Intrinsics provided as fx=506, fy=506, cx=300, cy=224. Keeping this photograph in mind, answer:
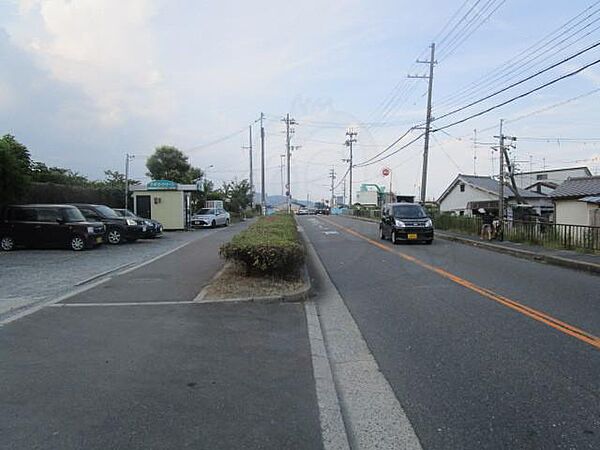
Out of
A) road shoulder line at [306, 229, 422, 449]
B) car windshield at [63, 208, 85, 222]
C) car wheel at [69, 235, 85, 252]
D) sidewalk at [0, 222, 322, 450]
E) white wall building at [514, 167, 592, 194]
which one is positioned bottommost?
road shoulder line at [306, 229, 422, 449]

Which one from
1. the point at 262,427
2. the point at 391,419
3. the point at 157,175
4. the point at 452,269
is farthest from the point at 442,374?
the point at 157,175

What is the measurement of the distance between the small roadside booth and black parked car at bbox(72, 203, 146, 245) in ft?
25.8

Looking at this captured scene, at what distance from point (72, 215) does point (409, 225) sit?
43.1 feet

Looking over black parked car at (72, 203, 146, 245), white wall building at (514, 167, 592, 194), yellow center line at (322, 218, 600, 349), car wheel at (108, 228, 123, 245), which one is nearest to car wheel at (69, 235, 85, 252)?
black parked car at (72, 203, 146, 245)

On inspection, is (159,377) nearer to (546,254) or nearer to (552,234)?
(546,254)

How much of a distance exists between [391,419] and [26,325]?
5.40 m

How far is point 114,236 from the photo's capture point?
21781 millimetres

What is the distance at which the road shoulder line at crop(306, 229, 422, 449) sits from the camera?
3723 millimetres

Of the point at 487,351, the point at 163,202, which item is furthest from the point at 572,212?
the point at 487,351

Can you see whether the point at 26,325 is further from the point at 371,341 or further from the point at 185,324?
the point at 371,341

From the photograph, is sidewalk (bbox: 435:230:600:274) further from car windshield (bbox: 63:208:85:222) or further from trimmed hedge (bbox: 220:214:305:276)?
car windshield (bbox: 63:208:85:222)

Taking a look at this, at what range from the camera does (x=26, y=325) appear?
6984 millimetres

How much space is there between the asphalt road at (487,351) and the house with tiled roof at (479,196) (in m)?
33.3

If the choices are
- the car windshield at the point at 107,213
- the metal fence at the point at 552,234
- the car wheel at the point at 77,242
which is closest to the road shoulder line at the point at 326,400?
the metal fence at the point at 552,234
